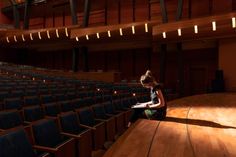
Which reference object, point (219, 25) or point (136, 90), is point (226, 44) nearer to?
point (219, 25)

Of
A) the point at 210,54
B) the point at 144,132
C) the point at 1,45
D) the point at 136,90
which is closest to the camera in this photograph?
the point at 144,132

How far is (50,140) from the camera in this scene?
40.4 inches

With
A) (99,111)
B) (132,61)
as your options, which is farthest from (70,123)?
(132,61)

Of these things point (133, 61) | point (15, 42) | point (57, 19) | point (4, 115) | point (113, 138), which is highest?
point (57, 19)

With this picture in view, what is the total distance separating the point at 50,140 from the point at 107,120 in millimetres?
435

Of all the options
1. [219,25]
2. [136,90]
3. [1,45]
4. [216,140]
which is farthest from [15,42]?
[216,140]

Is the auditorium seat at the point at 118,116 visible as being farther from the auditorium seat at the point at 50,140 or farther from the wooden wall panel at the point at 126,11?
the wooden wall panel at the point at 126,11

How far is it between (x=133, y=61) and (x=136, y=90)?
2.33 meters

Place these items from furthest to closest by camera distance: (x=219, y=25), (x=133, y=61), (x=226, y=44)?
(x=133, y=61), (x=226, y=44), (x=219, y=25)

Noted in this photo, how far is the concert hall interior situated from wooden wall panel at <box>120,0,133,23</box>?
0.06 feet

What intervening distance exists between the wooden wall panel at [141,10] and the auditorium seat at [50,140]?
4.35 meters

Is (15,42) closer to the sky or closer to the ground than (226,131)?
closer to the sky

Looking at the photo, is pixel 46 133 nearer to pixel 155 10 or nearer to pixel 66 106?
pixel 66 106

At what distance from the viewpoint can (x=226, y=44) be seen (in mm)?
4156
